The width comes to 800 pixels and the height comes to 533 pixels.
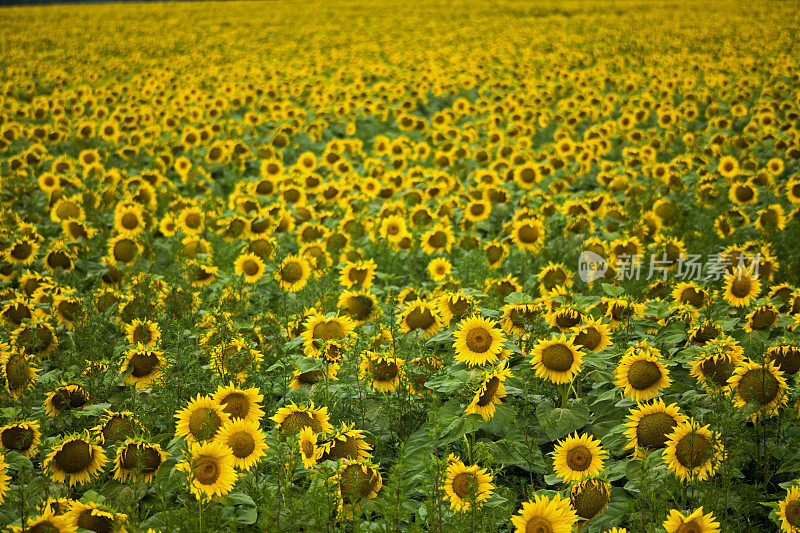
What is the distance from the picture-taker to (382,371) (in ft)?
11.1

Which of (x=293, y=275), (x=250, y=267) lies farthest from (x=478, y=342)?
(x=250, y=267)

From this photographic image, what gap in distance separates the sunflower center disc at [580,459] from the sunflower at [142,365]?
2.18 m

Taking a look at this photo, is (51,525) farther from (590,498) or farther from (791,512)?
(791,512)

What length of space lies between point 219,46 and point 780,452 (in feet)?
69.4

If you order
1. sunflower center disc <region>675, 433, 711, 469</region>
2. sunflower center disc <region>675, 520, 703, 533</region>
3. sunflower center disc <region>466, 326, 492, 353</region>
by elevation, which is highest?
sunflower center disc <region>466, 326, 492, 353</region>

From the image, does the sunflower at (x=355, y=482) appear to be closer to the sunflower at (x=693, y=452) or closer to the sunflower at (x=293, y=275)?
the sunflower at (x=693, y=452)

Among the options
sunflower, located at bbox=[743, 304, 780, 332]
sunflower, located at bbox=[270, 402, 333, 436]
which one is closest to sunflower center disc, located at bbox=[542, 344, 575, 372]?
sunflower, located at bbox=[270, 402, 333, 436]

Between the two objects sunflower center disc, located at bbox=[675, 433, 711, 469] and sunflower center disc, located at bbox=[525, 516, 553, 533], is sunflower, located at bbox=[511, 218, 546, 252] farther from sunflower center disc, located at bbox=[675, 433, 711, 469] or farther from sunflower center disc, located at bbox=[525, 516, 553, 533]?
sunflower center disc, located at bbox=[525, 516, 553, 533]

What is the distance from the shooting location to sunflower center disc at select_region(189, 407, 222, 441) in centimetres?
264

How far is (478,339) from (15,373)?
2554 millimetres

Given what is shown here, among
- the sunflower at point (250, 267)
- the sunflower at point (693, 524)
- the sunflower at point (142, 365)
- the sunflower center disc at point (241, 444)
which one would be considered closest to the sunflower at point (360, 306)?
the sunflower at point (250, 267)

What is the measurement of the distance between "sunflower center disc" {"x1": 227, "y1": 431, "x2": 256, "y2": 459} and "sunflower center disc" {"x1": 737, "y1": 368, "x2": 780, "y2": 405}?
2.18 metres

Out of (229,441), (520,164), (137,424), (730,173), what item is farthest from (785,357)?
(520,164)

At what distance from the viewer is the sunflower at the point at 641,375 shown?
3.04 m
